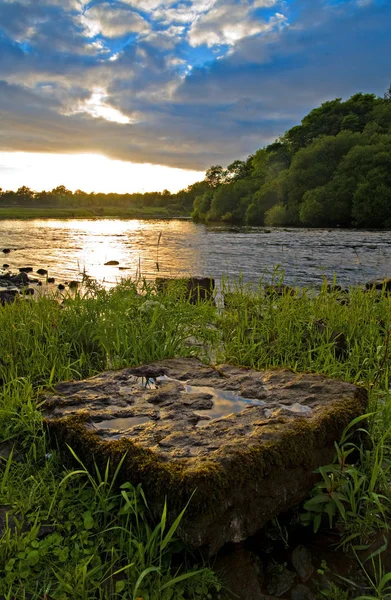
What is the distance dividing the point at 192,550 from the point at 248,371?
166cm

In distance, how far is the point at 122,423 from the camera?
273cm

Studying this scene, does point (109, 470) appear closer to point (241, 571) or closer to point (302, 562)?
point (241, 571)

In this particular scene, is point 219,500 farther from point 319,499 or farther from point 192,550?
point 319,499

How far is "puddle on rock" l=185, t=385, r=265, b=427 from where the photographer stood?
278cm

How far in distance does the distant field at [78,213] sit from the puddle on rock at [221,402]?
273 ft

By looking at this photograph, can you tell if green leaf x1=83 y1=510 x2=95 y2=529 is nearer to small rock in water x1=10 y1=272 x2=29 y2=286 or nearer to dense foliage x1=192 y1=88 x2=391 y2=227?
small rock in water x1=10 y1=272 x2=29 y2=286

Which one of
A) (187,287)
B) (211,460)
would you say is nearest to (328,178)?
(187,287)

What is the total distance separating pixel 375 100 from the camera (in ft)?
222

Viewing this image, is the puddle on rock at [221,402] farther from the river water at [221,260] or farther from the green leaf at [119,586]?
the river water at [221,260]

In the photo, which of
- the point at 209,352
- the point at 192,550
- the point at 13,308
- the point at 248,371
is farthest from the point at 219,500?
the point at 13,308

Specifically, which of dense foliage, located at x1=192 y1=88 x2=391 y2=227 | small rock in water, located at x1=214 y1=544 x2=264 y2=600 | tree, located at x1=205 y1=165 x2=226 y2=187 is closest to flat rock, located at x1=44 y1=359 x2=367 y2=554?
small rock in water, located at x1=214 y1=544 x2=264 y2=600

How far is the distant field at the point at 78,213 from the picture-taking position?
8481 cm

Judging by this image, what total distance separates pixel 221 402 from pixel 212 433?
48 centimetres

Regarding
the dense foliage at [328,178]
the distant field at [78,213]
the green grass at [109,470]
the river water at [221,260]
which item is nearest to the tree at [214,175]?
the distant field at [78,213]
